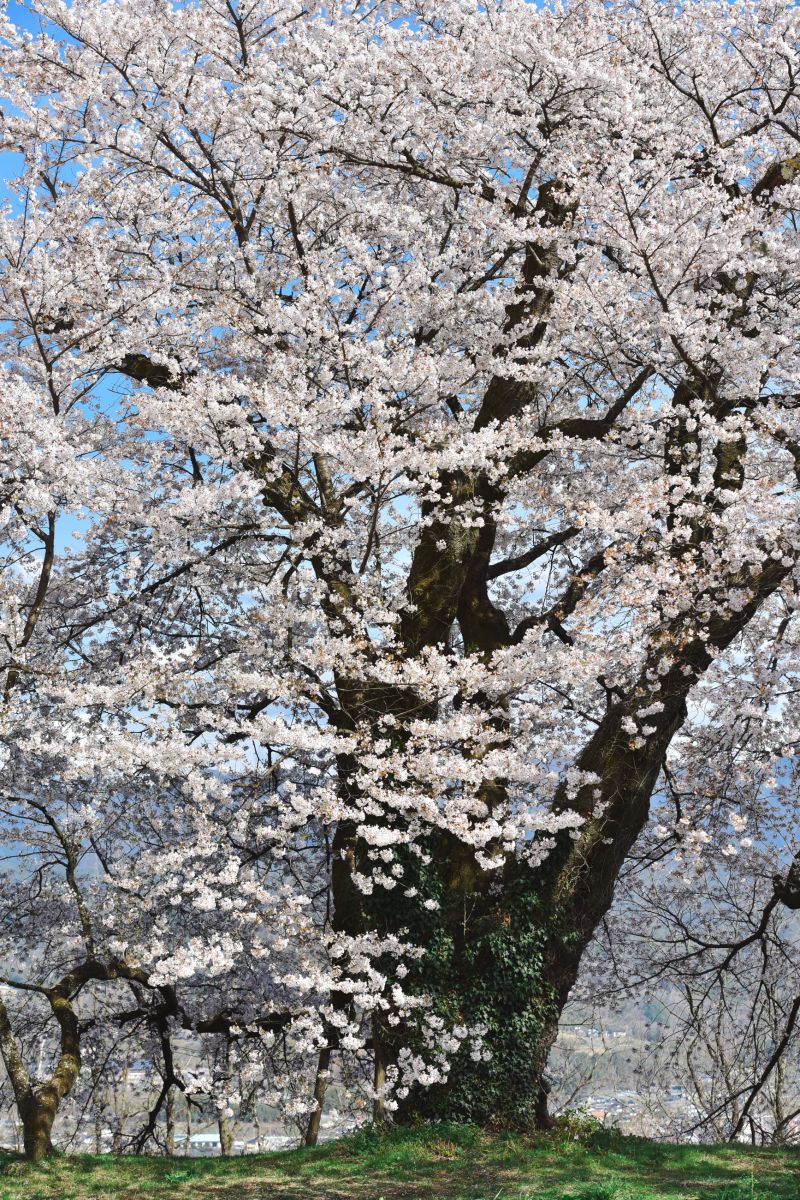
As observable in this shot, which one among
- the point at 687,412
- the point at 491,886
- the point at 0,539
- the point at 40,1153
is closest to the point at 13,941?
the point at 40,1153

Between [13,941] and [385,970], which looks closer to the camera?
[385,970]

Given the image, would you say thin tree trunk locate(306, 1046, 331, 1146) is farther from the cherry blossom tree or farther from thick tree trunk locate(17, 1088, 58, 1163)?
thick tree trunk locate(17, 1088, 58, 1163)

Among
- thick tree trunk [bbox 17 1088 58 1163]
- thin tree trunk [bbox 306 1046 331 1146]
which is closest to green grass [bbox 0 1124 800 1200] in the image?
thick tree trunk [bbox 17 1088 58 1163]

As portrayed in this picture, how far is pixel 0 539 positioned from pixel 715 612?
24.2ft

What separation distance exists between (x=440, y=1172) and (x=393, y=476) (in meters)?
5.46

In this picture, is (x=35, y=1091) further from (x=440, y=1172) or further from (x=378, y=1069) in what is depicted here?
(x=440, y=1172)

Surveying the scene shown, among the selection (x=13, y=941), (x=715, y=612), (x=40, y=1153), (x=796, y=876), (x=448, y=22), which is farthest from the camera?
(x=13, y=941)

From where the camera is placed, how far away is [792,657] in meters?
9.01

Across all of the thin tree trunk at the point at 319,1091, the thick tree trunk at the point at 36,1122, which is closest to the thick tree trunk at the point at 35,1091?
the thick tree trunk at the point at 36,1122

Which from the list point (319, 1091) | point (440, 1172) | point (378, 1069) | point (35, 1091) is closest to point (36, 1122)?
point (35, 1091)

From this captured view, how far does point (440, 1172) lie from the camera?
744cm

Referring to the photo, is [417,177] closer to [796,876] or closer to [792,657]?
[792,657]

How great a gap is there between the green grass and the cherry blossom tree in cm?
61

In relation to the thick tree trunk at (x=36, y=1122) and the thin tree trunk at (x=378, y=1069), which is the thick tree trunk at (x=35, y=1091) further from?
the thin tree trunk at (x=378, y=1069)
